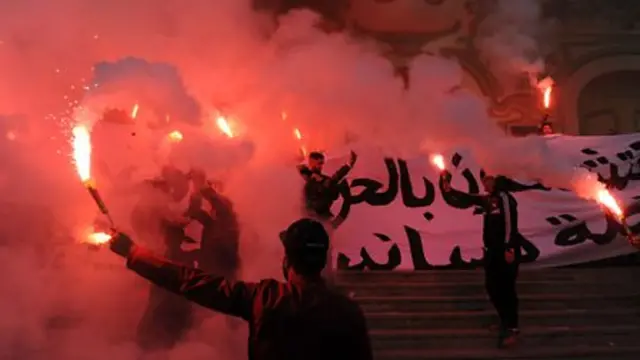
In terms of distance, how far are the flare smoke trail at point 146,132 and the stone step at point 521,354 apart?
55.6 inches

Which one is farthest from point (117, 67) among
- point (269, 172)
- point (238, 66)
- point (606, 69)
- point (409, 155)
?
point (606, 69)

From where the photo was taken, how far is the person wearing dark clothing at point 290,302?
7.94 feet

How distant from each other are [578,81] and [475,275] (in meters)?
7.59

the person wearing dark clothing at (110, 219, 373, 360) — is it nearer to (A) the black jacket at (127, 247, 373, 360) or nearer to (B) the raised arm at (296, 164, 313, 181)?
(A) the black jacket at (127, 247, 373, 360)

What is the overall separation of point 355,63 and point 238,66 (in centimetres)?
156

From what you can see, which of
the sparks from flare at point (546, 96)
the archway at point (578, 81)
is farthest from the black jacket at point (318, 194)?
the archway at point (578, 81)

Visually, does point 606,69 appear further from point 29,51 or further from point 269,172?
point 29,51

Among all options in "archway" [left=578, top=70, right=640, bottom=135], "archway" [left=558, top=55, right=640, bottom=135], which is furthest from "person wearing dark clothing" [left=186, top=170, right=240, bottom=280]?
"archway" [left=578, top=70, right=640, bottom=135]

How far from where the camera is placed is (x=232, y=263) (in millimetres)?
6840

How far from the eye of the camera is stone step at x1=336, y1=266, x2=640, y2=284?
27.9 feet

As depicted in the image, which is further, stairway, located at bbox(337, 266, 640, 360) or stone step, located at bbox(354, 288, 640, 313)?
stone step, located at bbox(354, 288, 640, 313)

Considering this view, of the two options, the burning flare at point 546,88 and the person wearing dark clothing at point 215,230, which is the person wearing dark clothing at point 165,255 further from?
the burning flare at point 546,88

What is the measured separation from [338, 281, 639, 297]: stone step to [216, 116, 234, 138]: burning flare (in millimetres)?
2073

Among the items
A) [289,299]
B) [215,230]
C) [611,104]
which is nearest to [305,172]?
[215,230]
